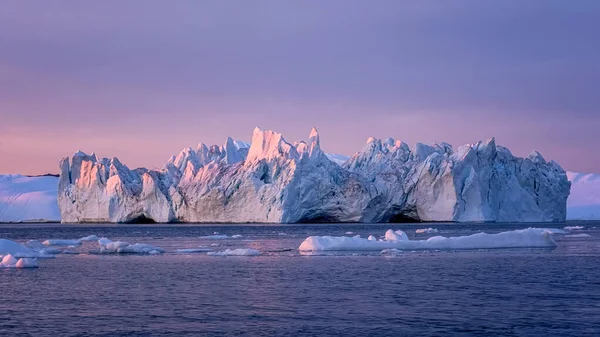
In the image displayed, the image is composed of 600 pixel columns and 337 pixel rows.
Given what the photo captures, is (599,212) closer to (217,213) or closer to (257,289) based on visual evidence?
(217,213)

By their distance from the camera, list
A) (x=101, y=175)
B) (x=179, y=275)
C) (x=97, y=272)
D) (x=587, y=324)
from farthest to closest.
Answer: (x=101, y=175) → (x=97, y=272) → (x=179, y=275) → (x=587, y=324)

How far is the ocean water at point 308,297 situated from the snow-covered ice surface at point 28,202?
77469mm

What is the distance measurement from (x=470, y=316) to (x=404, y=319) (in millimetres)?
1201

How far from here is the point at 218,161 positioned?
67.8 m

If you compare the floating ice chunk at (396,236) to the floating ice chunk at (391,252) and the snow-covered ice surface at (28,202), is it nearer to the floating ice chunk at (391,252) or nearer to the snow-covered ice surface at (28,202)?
the floating ice chunk at (391,252)

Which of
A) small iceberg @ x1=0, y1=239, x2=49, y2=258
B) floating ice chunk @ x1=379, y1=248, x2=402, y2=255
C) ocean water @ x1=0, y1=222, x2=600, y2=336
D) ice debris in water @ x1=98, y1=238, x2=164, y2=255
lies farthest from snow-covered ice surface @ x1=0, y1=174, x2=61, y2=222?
ocean water @ x1=0, y1=222, x2=600, y2=336

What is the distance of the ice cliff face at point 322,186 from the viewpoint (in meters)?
62.4

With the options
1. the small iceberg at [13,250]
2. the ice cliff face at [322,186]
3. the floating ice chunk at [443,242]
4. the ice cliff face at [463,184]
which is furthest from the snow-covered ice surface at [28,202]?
the floating ice chunk at [443,242]

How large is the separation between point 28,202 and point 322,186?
181 feet

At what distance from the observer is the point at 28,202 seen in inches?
4048

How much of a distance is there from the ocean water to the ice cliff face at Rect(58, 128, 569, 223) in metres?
35.7

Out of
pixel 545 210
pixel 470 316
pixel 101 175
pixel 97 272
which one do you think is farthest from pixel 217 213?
pixel 470 316

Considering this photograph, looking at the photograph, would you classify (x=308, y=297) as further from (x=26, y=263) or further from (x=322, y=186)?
(x=322, y=186)

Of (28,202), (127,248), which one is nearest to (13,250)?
(127,248)
